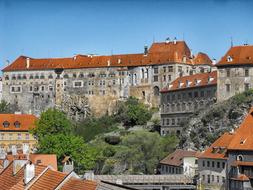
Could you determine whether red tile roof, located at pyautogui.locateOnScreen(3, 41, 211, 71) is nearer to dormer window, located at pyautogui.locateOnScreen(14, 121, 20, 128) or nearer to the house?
dormer window, located at pyautogui.locateOnScreen(14, 121, 20, 128)

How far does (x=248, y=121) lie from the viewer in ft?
120

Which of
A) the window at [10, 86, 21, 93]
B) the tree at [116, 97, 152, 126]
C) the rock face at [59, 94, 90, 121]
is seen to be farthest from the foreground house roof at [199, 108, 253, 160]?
the window at [10, 86, 21, 93]

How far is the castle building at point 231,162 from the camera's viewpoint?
113 ft

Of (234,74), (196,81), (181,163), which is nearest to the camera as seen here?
(181,163)

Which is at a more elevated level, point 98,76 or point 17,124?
point 98,76

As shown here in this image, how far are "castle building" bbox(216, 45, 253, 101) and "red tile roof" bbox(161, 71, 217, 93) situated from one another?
1.55 meters

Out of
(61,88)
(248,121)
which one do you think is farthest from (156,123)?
(248,121)

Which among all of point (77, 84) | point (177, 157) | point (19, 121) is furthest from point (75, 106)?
point (177, 157)

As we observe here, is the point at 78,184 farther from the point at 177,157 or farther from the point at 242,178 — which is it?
the point at 177,157

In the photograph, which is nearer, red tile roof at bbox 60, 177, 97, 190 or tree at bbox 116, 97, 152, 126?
red tile roof at bbox 60, 177, 97, 190

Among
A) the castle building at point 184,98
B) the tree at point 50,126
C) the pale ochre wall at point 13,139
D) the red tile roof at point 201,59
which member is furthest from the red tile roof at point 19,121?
the red tile roof at point 201,59

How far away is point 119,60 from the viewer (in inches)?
3002

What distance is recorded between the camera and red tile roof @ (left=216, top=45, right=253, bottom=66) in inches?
2076

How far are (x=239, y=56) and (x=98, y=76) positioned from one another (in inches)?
1040
